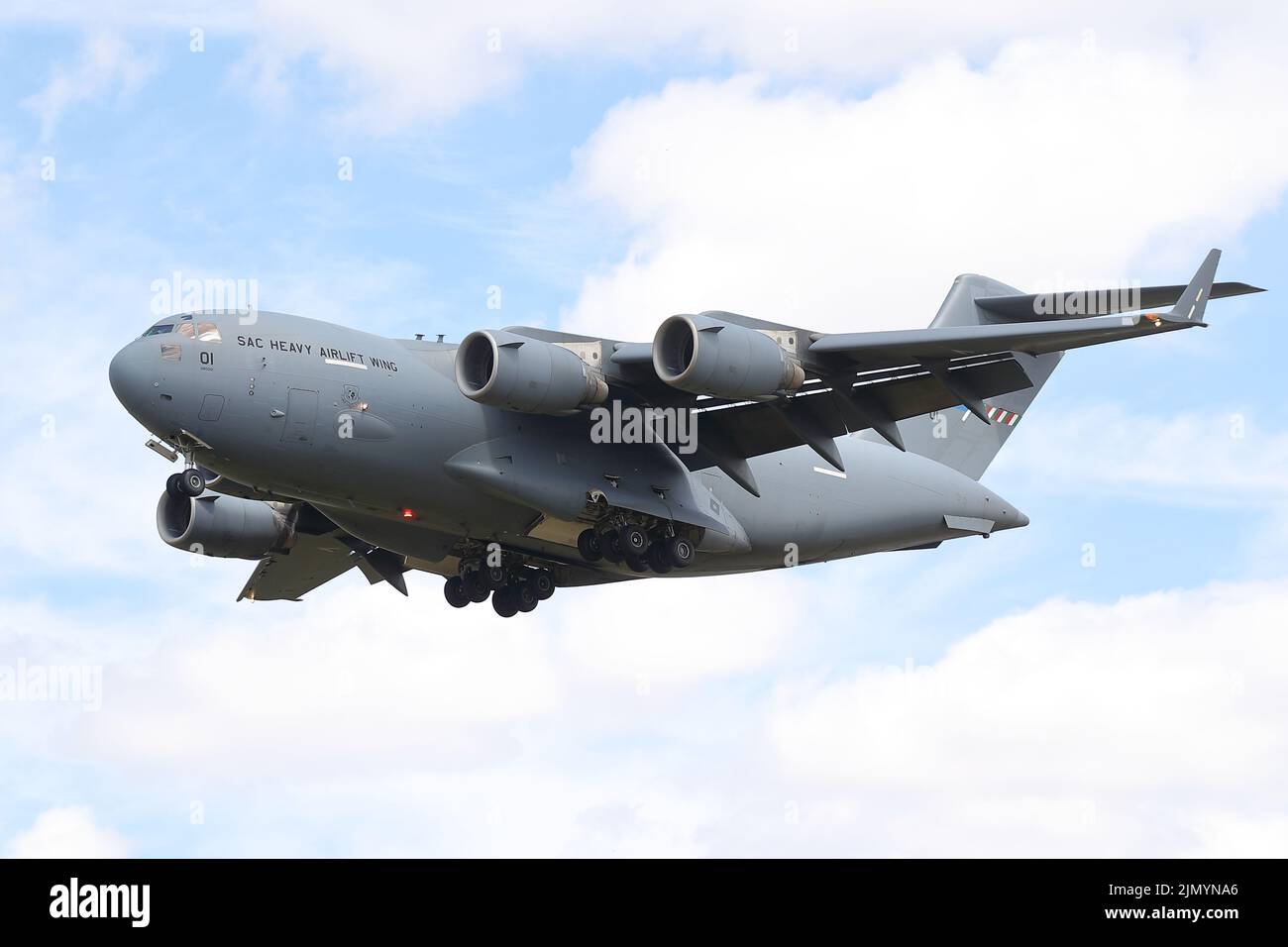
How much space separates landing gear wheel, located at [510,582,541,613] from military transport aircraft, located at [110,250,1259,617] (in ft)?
0.08

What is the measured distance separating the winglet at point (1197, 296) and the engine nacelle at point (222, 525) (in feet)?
33.4

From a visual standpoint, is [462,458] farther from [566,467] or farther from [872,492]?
[872,492]

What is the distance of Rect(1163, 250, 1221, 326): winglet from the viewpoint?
15.9 metres

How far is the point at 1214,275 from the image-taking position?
1612 cm

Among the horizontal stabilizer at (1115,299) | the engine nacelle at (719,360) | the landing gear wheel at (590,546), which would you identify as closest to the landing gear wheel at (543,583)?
the landing gear wheel at (590,546)

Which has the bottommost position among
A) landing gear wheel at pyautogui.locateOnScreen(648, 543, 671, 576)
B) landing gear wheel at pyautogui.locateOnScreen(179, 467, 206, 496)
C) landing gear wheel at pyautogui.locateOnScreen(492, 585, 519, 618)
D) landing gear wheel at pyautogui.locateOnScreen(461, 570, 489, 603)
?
landing gear wheel at pyautogui.locateOnScreen(648, 543, 671, 576)

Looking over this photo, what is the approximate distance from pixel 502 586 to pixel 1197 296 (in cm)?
832

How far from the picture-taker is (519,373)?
16781 millimetres

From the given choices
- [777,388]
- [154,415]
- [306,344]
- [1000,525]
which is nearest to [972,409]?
[777,388]

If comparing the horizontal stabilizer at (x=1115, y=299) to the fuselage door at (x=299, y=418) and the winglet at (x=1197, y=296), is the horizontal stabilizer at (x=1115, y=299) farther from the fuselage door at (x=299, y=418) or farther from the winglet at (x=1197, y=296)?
the fuselage door at (x=299, y=418)

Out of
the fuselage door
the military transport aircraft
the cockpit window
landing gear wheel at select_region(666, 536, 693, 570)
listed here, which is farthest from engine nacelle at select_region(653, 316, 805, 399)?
the cockpit window

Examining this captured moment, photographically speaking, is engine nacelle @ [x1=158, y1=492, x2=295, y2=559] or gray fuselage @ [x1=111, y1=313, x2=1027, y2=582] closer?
gray fuselage @ [x1=111, y1=313, x2=1027, y2=582]

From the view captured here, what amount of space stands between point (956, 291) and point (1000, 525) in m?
3.03

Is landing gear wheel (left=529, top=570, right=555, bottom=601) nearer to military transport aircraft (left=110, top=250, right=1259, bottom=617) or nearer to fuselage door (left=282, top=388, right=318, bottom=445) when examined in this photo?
military transport aircraft (left=110, top=250, right=1259, bottom=617)
